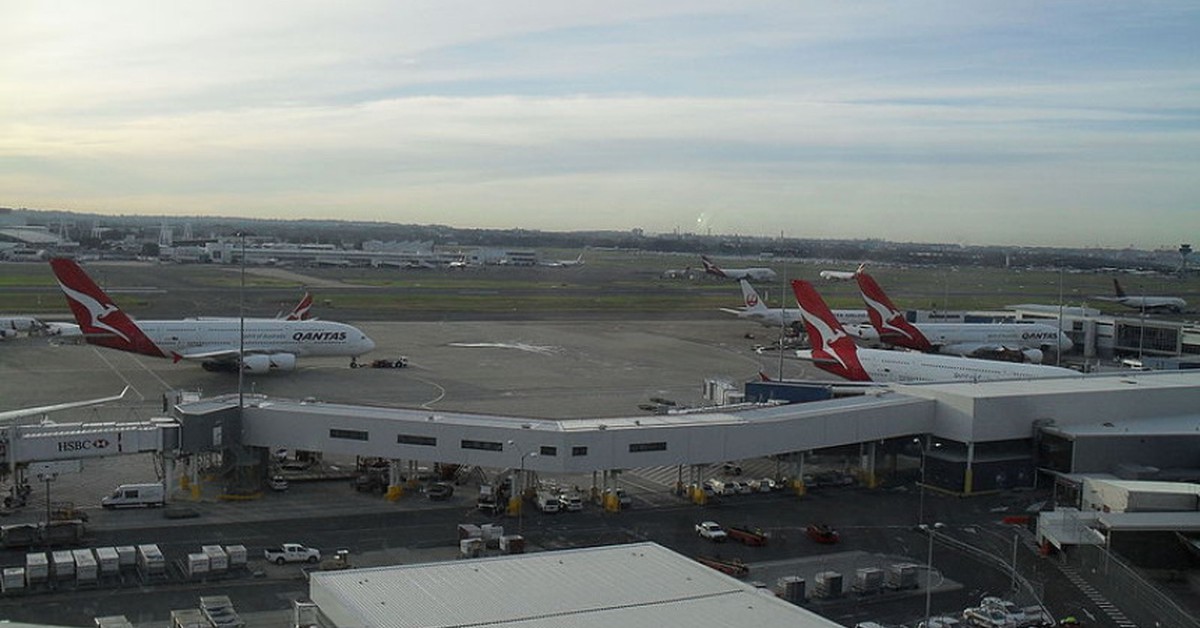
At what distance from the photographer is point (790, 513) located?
132 feet

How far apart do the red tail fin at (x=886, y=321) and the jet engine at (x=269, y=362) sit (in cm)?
4028

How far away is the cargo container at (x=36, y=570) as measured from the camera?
1155 inches

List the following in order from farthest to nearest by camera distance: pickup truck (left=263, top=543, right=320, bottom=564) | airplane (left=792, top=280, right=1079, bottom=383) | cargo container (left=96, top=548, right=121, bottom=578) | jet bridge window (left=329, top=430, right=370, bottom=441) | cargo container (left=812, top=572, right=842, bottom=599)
→ airplane (left=792, top=280, right=1079, bottom=383)
jet bridge window (left=329, top=430, right=370, bottom=441)
pickup truck (left=263, top=543, right=320, bottom=564)
cargo container (left=812, top=572, right=842, bottom=599)
cargo container (left=96, top=548, right=121, bottom=578)

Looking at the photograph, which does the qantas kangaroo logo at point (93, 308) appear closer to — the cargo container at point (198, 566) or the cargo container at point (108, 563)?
the cargo container at point (108, 563)

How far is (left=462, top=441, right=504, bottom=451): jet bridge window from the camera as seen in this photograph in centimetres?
3938

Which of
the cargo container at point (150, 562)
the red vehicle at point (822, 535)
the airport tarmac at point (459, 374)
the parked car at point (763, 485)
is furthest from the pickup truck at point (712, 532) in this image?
the airport tarmac at point (459, 374)

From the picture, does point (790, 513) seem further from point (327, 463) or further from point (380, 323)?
point (380, 323)

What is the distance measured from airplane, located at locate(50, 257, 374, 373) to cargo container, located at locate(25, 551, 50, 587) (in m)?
30.5

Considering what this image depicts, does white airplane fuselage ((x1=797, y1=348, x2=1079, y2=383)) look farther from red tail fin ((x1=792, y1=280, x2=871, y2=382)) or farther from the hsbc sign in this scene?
the hsbc sign

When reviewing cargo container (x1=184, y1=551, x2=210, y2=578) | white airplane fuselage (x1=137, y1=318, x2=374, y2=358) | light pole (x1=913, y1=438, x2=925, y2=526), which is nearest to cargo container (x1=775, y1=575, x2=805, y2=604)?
light pole (x1=913, y1=438, x2=925, y2=526)

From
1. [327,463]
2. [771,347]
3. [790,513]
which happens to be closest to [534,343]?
[771,347]

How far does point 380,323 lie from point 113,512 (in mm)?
64776

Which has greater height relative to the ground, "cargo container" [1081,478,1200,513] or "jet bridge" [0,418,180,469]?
"jet bridge" [0,418,180,469]

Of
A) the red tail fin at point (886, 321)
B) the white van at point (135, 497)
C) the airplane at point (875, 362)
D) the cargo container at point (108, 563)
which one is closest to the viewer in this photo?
the cargo container at point (108, 563)
